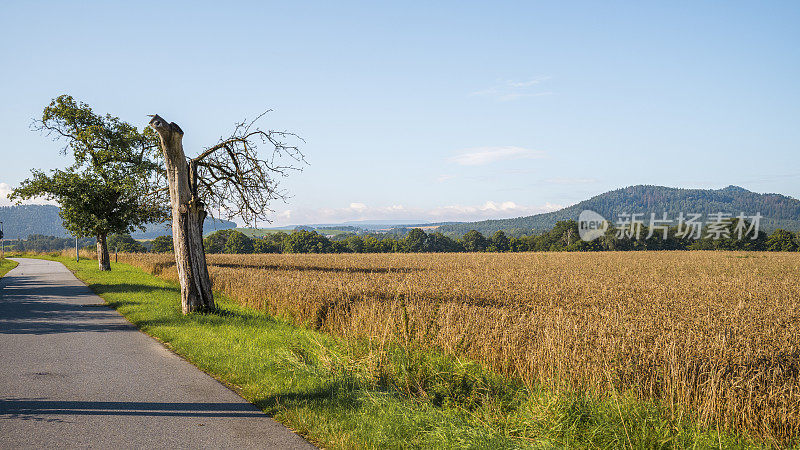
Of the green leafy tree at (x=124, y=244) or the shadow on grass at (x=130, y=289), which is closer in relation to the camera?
the shadow on grass at (x=130, y=289)

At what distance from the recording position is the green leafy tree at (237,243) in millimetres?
97062

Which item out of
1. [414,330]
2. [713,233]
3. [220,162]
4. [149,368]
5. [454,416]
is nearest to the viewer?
[454,416]

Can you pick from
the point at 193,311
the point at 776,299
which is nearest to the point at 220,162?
the point at 193,311

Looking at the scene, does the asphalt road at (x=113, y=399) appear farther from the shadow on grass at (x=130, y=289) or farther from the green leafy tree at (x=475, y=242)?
the green leafy tree at (x=475, y=242)

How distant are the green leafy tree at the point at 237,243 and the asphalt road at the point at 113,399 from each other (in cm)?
8912

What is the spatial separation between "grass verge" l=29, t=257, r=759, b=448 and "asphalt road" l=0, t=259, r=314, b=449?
0.43 metres

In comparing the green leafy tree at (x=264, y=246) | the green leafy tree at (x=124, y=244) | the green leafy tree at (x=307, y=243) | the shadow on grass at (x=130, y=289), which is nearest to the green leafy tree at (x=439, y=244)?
the green leafy tree at (x=307, y=243)

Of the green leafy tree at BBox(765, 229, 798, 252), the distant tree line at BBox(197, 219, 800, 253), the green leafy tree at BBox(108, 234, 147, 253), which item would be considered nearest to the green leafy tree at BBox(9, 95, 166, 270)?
the distant tree line at BBox(197, 219, 800, 253)

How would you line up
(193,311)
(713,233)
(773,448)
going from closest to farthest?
(773,448)
(193,311)
(713,233)

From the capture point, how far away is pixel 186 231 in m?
13.5

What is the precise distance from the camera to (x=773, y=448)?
4840 millimetres

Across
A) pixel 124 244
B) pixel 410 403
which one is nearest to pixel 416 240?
pixel 124 244

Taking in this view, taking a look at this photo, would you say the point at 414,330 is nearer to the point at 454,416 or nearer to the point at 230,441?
the point at 454,416

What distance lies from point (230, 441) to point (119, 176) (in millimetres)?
29102
